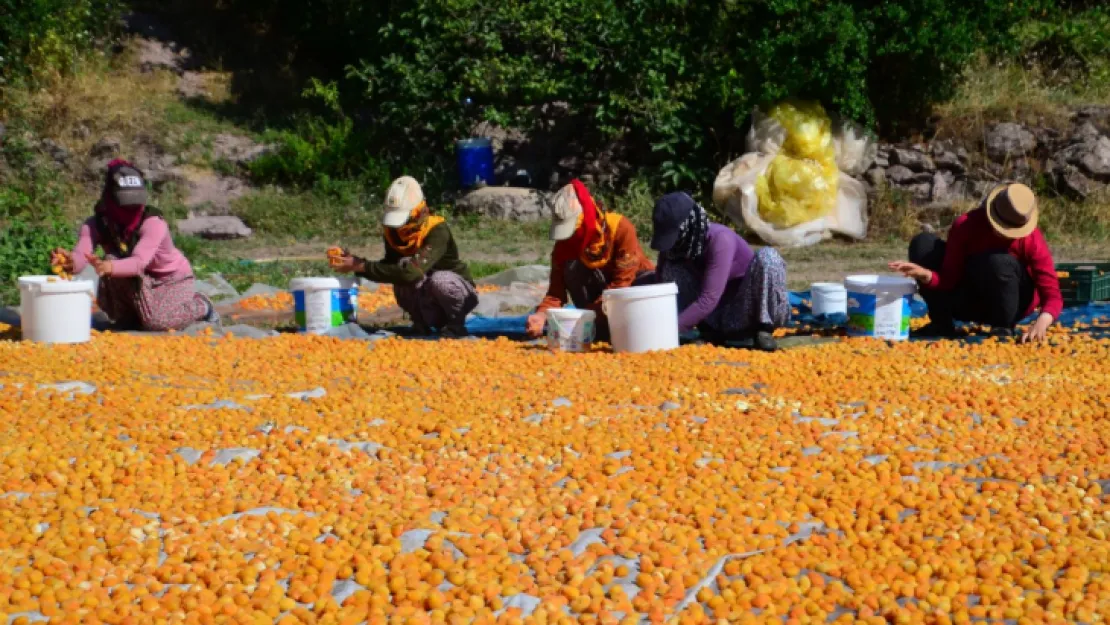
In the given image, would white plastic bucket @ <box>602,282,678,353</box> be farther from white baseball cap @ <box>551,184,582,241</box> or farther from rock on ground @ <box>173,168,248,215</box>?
rock on ground @ <box>173,168,248,215</box>

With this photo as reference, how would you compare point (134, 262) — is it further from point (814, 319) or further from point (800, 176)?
point (800, 176)

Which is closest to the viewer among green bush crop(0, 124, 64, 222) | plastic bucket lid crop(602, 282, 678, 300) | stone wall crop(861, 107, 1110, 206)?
plastic bucket lid crop(602, 282, 678, 300)

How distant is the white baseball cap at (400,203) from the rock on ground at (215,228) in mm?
4947

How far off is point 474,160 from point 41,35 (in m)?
4.70

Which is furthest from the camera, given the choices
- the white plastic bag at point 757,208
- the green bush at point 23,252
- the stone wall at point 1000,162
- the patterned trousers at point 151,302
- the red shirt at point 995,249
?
the stone wall at point 1000,162

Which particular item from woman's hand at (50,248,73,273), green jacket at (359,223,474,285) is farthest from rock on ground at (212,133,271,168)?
green jacket at (359,223,474,285)

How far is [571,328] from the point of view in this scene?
16.3 ft

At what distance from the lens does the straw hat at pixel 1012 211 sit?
491 cm

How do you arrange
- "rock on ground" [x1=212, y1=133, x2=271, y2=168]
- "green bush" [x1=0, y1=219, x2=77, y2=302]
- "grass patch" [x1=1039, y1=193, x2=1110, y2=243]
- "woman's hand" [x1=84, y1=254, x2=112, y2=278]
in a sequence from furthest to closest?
1. "rock on ground" [x1=212, y1=133, x2=271, y2=168]
2. "grass patch" [x1=1039, y1=193, x2=1110, y2=243]
3. "green bush" [x1=0, y1=219, x2=77, y2=302]
4. "woman's hand" [x1=84, y1=254, x2=112, y2=278]

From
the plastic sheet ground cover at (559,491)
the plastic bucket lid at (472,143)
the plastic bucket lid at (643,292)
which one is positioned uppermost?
the plastic bucket lid at (472,143)

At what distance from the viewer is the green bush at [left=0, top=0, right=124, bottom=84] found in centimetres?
1145

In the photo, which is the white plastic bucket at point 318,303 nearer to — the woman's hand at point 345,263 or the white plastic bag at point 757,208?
the woman's hand at point 345,263

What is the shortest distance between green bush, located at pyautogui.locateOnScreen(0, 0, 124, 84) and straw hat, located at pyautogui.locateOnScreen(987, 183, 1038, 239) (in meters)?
9.80

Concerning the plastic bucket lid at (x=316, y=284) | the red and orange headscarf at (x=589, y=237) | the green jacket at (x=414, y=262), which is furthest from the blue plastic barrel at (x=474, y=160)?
the red and orange headscarf at (x=589, y=237)
